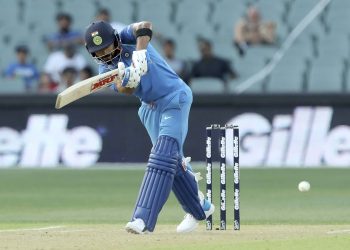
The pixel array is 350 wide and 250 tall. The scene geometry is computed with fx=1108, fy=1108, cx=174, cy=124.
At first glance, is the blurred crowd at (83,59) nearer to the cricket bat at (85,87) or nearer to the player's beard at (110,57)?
the player's beard at (110,57)

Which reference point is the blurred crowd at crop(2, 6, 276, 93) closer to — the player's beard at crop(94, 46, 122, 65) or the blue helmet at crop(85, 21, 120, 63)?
the player's beard at crop(94, 46, 122, 65)

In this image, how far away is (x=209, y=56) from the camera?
16797 mm

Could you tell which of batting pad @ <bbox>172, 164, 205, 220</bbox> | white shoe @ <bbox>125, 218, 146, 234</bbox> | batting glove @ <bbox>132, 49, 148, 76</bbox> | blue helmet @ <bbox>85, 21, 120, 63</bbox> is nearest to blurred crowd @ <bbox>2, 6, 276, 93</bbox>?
batting pad @ <bbox>172, 164, 205, 220</bbox>

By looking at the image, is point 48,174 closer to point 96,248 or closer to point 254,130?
point 254,130

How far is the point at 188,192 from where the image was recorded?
28.2ft

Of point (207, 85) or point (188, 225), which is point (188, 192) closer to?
point (188, 225)

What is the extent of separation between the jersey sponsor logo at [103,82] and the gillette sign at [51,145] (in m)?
8.30

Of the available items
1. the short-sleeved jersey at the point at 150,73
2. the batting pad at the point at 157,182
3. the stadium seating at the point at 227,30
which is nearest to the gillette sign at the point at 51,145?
the stadium seating at the point at 227,30

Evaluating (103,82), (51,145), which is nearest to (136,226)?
(103,82)

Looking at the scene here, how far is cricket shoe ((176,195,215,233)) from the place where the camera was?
8.64 meters

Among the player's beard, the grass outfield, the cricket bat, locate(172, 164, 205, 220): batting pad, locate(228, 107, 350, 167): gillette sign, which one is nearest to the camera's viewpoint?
the cricket bat

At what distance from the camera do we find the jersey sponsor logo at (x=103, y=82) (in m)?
7.91

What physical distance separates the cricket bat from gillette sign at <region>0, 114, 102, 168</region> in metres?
8.29

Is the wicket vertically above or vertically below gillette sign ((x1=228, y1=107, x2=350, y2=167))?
above
